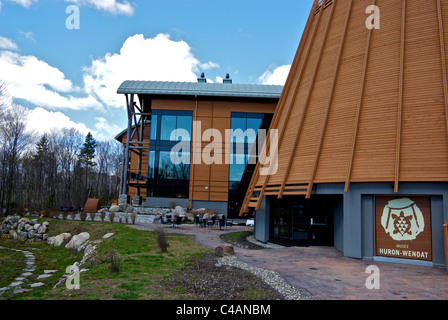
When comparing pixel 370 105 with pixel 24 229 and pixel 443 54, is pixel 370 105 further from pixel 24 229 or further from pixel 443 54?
pixel 24 229

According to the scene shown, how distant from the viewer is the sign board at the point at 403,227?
37.1 feet

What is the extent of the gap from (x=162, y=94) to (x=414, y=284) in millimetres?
30660

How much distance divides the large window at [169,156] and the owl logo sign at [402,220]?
24506mm

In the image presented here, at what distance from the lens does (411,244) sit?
37.7 ft

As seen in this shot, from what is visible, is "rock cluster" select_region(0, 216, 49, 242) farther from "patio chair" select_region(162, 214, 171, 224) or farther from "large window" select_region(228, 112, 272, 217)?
"large window" select_region(228, 112, 272, 217)

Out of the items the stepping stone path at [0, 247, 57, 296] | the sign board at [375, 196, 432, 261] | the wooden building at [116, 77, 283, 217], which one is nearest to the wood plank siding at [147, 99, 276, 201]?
the wooden building at [116, 77, 283, 217]

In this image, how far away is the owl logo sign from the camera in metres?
11.5

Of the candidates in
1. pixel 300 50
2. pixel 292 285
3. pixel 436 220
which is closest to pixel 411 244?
pixel 436 220

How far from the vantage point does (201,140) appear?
34062 mm

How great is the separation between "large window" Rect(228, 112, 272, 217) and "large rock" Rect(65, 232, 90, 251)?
18053 millimetres

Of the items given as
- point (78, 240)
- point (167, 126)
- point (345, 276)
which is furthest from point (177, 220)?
point (345, 276)

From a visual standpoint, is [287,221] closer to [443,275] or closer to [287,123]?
[287,123]

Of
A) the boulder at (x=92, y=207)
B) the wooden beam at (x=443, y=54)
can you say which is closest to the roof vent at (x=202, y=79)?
the boulder at (x=92, y=207)

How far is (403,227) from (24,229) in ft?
85.7
